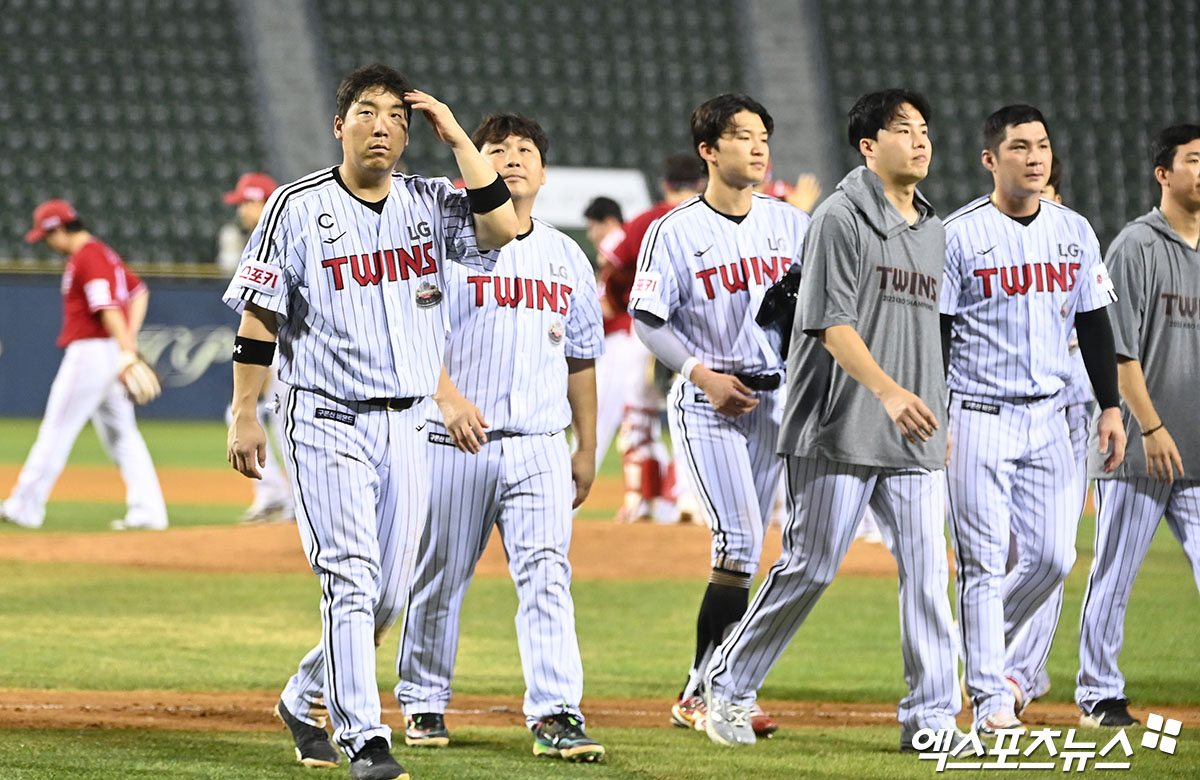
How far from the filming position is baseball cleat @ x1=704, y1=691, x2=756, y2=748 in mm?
5110

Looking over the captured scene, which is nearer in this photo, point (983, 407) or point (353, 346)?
point (353, 346)

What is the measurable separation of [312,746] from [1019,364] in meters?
2.59

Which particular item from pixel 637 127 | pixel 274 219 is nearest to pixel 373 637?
pixel 274 219

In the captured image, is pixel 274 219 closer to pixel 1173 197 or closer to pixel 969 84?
pixel 1173 197

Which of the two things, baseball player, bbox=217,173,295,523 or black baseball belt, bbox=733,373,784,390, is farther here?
baseball player, bbox=217,173,295,523

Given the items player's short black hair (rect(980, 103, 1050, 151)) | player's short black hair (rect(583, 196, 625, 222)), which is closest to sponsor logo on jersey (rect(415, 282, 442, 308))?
player's short black hair (rect(980, 103, 1050, 151))

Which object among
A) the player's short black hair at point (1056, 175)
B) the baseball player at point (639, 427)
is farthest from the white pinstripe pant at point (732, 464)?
the baseball player at point (639, 427)

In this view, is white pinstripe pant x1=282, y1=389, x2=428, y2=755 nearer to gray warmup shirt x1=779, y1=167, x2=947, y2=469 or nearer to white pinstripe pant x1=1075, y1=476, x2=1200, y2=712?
gray warmup shirt x1=779, y1=167, x2=947, y2=469

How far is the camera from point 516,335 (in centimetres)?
511

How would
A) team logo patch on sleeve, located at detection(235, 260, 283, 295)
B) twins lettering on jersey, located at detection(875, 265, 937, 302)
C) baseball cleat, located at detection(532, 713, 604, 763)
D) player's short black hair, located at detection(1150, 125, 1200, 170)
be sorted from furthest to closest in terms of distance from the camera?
player's short black hair, located at detection(1150, 125, 1200, 170)
twins lettering on jersey, located at detection(875, 265, 937, 302)
baseball cleat, located at detection(532, 713, 604, 763)
team logo patch on sleeve, located at detection(235, 260, 283, 295)

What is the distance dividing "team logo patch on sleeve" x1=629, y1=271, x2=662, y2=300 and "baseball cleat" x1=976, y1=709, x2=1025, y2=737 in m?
1.81

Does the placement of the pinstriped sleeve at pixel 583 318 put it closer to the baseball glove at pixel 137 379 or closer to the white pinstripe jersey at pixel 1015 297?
the white pinstripe jersey at pixel 1015 297

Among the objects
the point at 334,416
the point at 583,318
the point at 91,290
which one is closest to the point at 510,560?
the point at 583,318

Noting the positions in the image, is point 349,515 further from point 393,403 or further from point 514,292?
point 514,292
